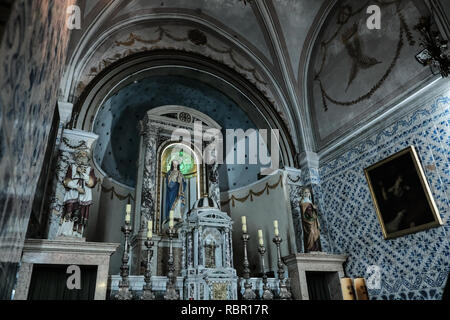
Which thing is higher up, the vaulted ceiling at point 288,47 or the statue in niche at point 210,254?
the vaulted ceiling at point 288,47

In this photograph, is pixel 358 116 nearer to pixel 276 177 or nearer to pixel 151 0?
pixel 276 177

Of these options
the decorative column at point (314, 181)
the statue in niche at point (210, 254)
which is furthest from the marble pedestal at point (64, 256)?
the decorative column at point (314, 181)

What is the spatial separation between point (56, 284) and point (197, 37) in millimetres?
6830

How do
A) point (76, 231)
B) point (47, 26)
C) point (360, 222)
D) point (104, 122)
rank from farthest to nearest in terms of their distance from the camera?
1. point (104, 122)
2. point (360, 222)
3. point (76, 231)
4. point (47, 26)

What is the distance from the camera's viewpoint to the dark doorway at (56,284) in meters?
4.67

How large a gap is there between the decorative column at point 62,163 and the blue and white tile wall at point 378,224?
215 inches

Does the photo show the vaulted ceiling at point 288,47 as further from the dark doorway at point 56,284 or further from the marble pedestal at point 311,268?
the dark doorway at point 56,284

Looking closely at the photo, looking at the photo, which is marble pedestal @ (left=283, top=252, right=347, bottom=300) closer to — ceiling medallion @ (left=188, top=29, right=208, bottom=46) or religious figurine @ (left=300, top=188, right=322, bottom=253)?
religious figurine @ (left=300, top=188, right=322, bottom=253)

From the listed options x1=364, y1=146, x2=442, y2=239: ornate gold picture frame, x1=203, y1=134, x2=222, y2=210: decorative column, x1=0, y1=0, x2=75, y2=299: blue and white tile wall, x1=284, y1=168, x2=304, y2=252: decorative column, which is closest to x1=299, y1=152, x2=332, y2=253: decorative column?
x1=284, y1=168, x2=304, y2=252: decorative column

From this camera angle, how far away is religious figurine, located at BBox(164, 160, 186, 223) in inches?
322

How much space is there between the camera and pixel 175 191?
8430 mm

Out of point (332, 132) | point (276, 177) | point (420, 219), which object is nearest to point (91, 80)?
point (276, 177)

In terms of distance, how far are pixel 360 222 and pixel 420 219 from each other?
130 cm

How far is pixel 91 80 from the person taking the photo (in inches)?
284
